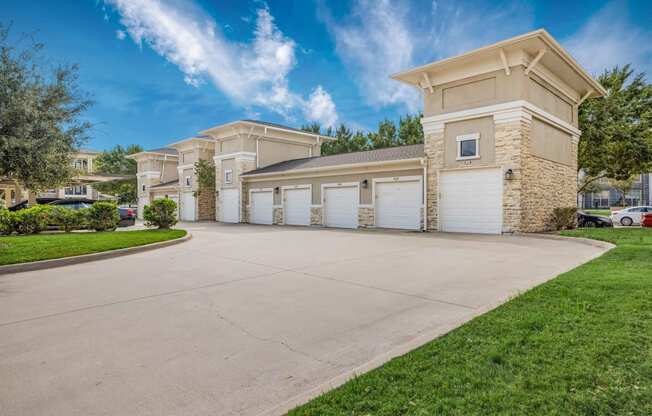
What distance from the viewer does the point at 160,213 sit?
16.2 m

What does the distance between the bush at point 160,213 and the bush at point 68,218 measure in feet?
7.76

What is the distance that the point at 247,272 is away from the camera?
6773 millimetres

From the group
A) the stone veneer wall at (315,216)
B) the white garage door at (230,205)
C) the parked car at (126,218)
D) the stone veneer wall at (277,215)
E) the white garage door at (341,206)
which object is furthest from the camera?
the white garage door at (230,205)

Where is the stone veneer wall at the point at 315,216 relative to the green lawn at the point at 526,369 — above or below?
above

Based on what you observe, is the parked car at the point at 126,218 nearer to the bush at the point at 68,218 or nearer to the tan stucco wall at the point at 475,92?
the bush at the point at 68,218

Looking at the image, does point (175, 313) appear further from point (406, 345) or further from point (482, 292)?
point (482, 292)

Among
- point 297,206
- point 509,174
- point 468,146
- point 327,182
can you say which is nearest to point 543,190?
point 509,174

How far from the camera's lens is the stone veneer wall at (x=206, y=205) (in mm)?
27984

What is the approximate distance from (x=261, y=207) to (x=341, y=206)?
6756 mm

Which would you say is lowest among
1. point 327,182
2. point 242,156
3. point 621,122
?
point 327,182

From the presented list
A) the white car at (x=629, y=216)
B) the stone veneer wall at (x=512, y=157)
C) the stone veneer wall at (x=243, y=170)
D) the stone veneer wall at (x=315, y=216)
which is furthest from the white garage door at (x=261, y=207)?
the white car at (x=629, y=216)

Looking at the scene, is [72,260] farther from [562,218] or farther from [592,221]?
[592,221]

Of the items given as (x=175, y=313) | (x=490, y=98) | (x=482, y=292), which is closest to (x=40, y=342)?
(x=175, y=313)

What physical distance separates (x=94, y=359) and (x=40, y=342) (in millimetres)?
913
